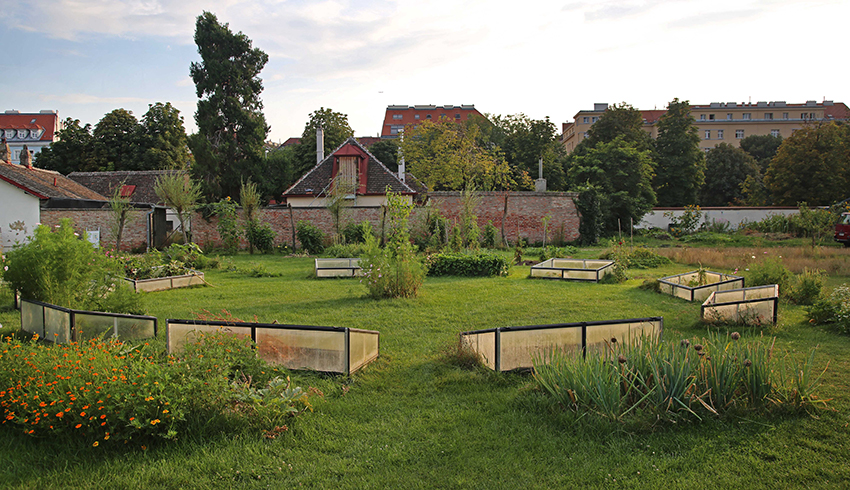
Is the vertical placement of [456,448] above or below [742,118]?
below

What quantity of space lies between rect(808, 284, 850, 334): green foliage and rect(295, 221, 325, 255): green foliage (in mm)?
15511

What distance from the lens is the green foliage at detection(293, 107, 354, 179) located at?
→ 37938 millimetres

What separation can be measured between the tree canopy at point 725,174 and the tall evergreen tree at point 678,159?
9.37 meters

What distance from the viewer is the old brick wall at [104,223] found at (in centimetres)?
1928

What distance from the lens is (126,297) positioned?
7102 mm

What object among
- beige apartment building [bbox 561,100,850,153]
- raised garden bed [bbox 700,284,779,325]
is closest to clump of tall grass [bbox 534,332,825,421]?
raised garden bed [bbox 700,284,779,325]

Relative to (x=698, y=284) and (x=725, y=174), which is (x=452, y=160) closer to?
(x=698, y=284)

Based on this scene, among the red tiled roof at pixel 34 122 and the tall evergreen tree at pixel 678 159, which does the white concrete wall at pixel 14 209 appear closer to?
the tall evergreen tree at pixel 678 159

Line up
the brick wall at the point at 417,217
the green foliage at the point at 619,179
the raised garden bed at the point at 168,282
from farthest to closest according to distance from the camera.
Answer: the green foliage at the point at 619,179 → the brick wall at the point at 417,217 → the raised garden bed at the point at 168,282

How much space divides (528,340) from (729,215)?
27196 mm

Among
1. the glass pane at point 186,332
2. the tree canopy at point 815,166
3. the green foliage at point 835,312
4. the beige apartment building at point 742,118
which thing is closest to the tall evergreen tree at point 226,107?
the glass pane at point 186,332

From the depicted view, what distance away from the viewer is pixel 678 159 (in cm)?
3484

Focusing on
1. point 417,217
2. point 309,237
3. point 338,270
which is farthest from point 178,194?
point 338,270

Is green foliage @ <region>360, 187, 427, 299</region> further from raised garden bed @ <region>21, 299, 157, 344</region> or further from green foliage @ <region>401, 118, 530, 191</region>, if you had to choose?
green foliage @ <region>401, 118, 530, 191</region>
